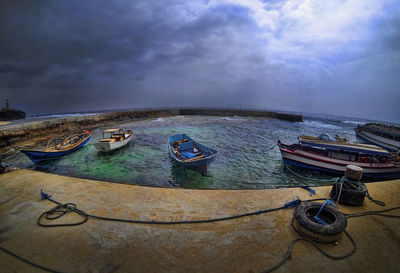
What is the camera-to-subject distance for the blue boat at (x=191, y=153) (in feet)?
31.9

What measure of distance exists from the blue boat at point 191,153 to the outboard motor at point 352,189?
5.97 meters

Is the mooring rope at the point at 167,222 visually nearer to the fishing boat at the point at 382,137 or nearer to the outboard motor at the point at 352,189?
the outboard motor at the point at 352,189

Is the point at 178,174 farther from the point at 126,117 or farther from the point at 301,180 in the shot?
the point at 126,117

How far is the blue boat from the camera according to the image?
31.9 ft

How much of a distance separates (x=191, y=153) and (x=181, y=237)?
7.74 metres

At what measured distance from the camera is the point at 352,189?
205 inches

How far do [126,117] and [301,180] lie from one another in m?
44.9

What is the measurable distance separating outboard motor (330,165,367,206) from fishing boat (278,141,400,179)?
269 inches

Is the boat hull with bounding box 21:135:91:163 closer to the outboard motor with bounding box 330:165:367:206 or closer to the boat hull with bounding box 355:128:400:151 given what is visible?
the outboard motor with bounding box 330:165:367:206

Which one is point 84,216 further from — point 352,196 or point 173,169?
point 352,196

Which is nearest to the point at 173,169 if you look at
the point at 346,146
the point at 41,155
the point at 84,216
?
the point at 84,216

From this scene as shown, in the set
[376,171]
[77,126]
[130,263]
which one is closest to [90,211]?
[130,263]

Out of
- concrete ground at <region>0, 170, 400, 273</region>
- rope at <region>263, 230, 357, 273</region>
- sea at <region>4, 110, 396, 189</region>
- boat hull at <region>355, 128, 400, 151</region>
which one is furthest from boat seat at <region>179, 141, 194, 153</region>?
boat hull at <region>355, 128, 400, 151</region>

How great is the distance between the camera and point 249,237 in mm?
3859
